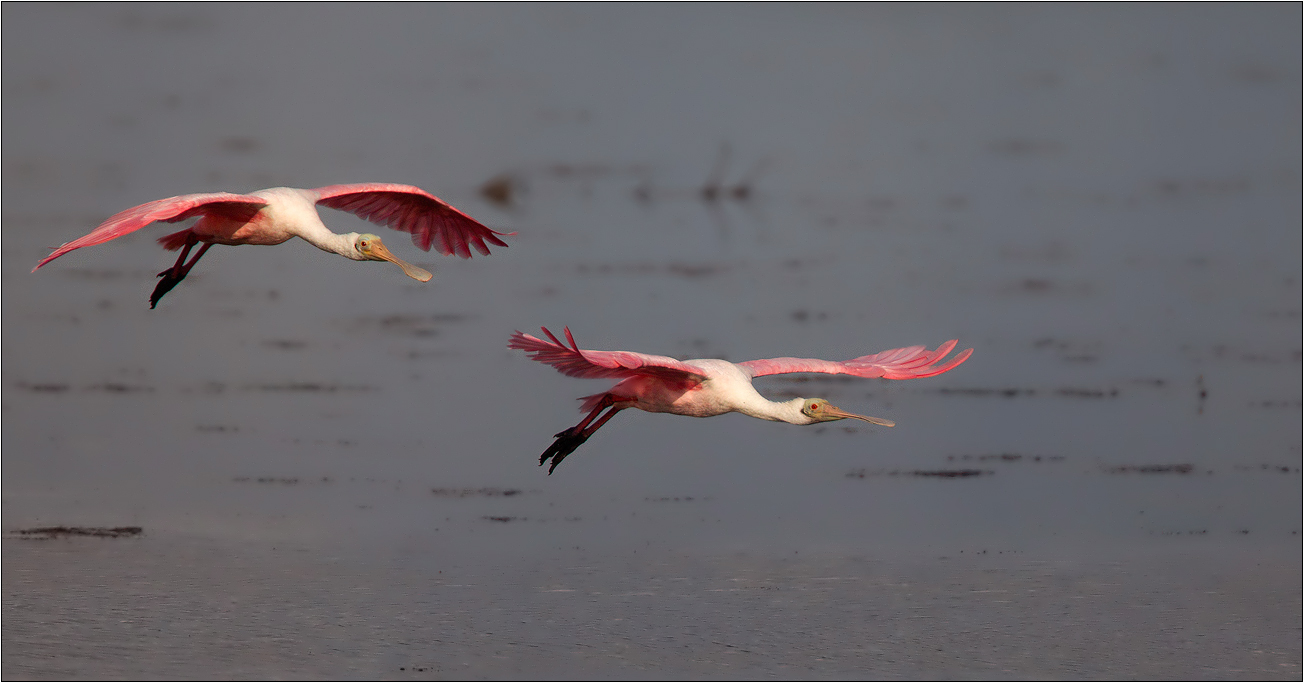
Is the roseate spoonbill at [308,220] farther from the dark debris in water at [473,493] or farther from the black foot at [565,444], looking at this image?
the dark debris in water at [473,493]

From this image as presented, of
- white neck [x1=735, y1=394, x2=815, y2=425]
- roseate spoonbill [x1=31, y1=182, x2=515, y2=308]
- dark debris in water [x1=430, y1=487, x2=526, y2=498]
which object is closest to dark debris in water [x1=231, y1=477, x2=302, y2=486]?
dark debris in water [x1=430, y1=487, x2=526, y2=498]

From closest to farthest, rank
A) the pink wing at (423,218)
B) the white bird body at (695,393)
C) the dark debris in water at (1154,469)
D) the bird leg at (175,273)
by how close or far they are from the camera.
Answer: the white bird body at (695,393) → the bird leg at (175,273) → the pink wing at (423,218) → the dark debris in water at (1154,469)

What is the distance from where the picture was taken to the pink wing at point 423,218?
35.2 ft

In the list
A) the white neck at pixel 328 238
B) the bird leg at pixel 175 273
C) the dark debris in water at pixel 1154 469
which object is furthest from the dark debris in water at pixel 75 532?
the dark debris in water at pixel 1154 469

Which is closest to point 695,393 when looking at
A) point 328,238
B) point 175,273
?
point 328,238

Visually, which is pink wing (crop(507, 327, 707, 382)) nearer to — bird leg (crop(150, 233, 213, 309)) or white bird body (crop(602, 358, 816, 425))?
white bird body (crop(602, 358, 816, 425))

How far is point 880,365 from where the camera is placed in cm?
1058

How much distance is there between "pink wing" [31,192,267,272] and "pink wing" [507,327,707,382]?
1.52m

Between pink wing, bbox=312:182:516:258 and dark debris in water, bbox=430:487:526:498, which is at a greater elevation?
pink wing, bbox=312:182:516:258

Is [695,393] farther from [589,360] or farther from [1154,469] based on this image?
[1154,469]

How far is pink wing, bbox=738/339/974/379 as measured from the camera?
10.2m

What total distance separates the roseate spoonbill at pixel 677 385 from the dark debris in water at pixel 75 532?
3.50m

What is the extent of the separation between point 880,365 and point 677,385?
120cm

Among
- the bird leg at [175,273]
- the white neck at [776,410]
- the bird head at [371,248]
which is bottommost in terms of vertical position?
the white neck at [776,410]
